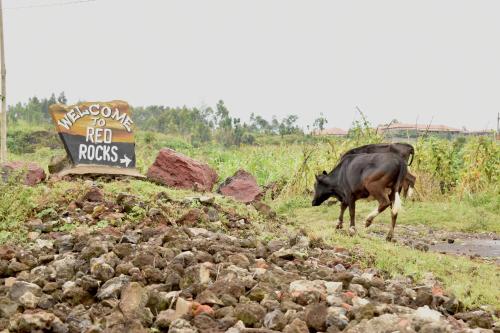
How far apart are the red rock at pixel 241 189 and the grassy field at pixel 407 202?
878mm

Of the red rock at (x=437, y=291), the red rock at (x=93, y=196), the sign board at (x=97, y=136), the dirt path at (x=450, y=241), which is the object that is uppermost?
the sign board at (x=97, y=136)

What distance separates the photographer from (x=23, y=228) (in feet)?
24.8

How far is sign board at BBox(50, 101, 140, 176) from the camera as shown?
12.7 m

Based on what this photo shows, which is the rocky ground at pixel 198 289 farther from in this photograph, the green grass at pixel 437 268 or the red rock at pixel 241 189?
the red rock at pixel 241 189

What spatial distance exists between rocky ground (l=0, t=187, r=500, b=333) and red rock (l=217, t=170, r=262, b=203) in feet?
22.4

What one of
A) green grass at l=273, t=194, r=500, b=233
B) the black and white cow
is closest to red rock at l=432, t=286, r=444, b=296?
the black and white cow

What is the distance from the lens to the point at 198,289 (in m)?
4.85

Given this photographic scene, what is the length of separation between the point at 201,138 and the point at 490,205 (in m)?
38.2

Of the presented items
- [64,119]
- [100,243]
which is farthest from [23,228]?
[64,119]

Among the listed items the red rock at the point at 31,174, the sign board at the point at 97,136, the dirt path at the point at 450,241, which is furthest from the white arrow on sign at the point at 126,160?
the dirt path at the point at 450,241

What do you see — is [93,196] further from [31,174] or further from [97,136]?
[97,136]

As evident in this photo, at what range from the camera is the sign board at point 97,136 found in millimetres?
12711

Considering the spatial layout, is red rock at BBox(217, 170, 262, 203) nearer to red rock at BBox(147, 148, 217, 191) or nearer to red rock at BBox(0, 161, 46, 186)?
red rock at BBox(147, 148, 217, 191)

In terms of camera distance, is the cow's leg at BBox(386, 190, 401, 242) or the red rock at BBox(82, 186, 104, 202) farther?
the cow's leg at BBox(386, 190, 401, 242)
